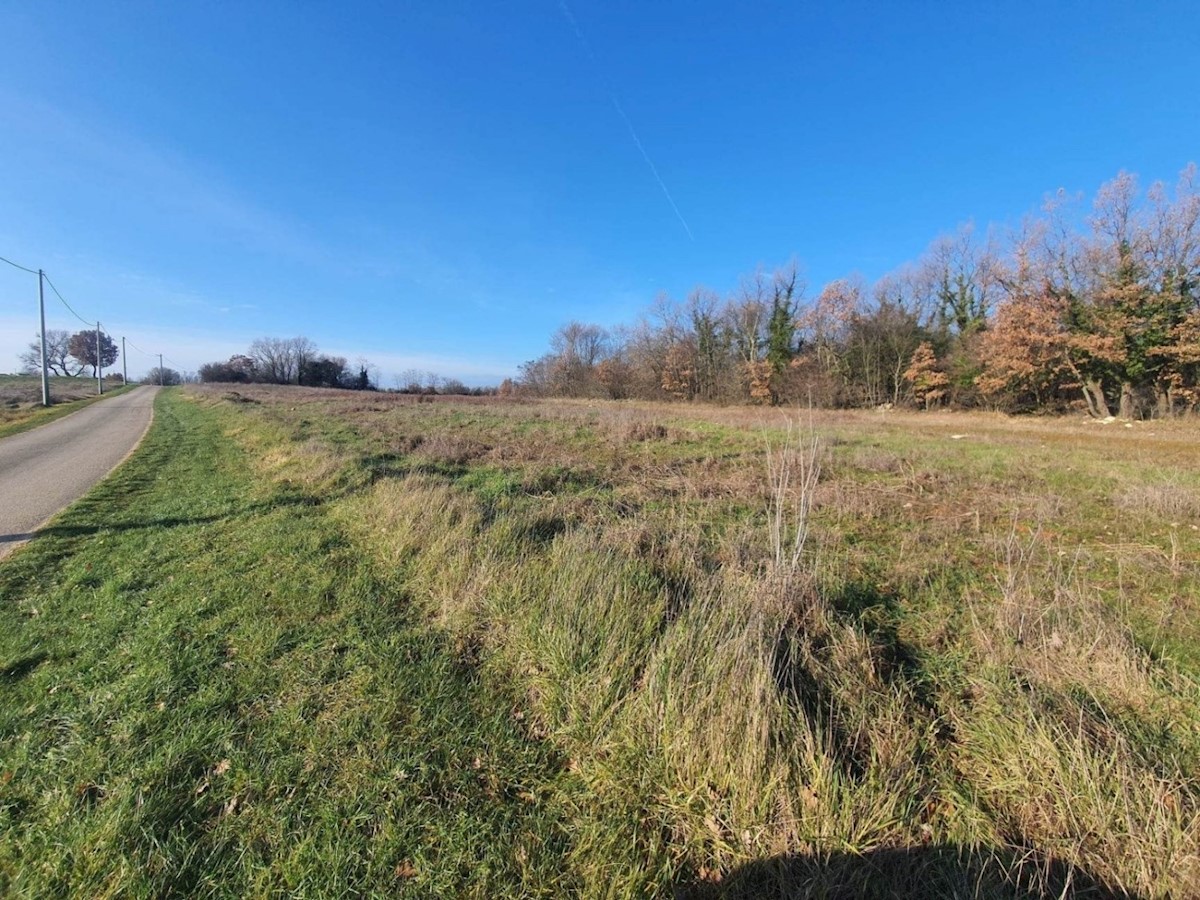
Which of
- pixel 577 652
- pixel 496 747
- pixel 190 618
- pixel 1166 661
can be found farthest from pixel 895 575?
pixel 190 618

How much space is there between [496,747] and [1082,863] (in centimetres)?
279

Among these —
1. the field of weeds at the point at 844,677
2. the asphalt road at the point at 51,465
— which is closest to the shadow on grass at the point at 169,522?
the asphalt road at the point at 51,465

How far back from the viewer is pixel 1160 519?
728 centimetres

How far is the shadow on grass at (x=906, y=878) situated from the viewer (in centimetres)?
194

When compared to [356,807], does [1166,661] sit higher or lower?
higher

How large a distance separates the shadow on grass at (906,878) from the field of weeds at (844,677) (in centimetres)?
1

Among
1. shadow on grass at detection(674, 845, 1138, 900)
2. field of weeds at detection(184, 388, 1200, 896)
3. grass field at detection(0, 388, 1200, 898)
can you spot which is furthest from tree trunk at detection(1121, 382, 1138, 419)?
shadow on grass at detection(674, 845, 1138, 900)

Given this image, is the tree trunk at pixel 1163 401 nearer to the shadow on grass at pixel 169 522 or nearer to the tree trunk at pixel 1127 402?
the tree trunk at pixel 1127 402

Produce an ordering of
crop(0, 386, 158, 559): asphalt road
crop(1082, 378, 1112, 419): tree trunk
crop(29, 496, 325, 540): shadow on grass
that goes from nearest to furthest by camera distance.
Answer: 1. crop(29, 496, 325, 540): shadow on grass
2. crop(0, 386, 158, 559): asphalt road
3. crop(1082, 378, 1112, 419): tree trunk

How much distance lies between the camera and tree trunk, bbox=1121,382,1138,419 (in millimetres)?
27625

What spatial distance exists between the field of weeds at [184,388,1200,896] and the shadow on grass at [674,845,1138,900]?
1 centimetres

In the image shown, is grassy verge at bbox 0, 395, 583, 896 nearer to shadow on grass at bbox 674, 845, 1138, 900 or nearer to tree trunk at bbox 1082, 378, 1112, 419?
shadow on grass at bbox 674, 845, 1138, 900

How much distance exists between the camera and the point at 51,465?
37.5ft

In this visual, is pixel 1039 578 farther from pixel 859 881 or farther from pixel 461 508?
pixel 461 508
